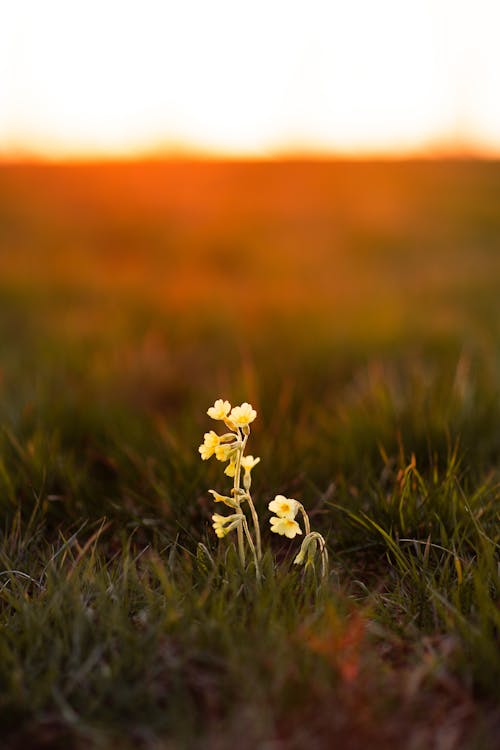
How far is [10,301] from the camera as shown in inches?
194

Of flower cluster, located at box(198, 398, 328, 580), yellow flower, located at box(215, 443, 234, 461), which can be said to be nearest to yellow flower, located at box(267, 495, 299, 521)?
flower cluster, located at box(198, 398, 328, 580)

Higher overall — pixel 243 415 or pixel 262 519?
pixel 243 415

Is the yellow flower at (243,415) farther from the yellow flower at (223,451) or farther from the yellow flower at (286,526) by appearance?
the yellow flower at (286,526)

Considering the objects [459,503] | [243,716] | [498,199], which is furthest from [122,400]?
[498,199]

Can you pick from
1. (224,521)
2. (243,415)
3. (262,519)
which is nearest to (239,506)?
(224,521)

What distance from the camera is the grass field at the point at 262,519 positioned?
1.24 meters

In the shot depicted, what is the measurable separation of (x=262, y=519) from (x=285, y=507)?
15.4 inches

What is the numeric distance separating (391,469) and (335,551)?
40 centimetres

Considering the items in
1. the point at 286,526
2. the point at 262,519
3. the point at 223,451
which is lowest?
the point at 262,519

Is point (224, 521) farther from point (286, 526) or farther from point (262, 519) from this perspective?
point (262, 519)

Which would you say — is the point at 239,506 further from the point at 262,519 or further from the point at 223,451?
the point at 262,519

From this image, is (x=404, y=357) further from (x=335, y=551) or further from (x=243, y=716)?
(x=243, y=716)

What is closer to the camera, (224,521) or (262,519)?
(224,521)

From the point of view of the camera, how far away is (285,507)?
154 cm
